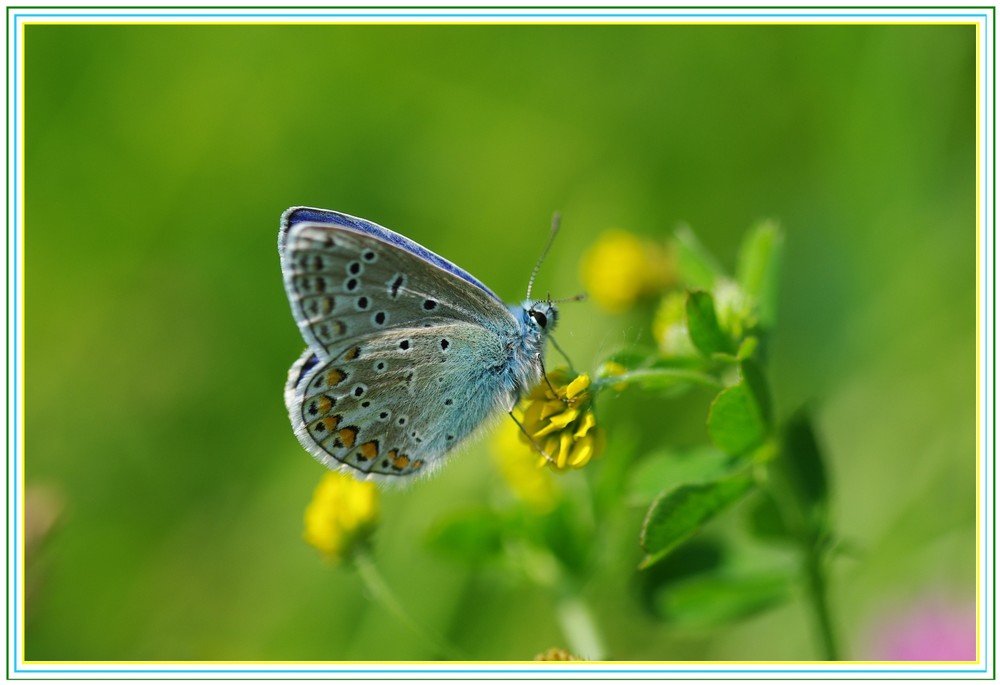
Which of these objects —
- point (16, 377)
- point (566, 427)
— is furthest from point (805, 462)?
point (16, 377)

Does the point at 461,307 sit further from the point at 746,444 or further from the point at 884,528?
the point at 884,528

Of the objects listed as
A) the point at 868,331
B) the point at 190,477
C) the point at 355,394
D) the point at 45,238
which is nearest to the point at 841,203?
the point at 868,331

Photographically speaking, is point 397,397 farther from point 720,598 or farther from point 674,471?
point 720,598

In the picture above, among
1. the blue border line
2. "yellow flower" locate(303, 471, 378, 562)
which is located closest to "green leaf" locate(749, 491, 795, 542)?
"yellow flower" locate(303, 471, 378, 562)

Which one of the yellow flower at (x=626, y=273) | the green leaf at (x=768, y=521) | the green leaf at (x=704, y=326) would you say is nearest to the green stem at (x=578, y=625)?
the green leaf at (x=768, y=521)

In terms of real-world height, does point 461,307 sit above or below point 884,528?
above

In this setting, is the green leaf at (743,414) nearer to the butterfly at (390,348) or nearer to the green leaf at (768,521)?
the green leaf at (768,521)
